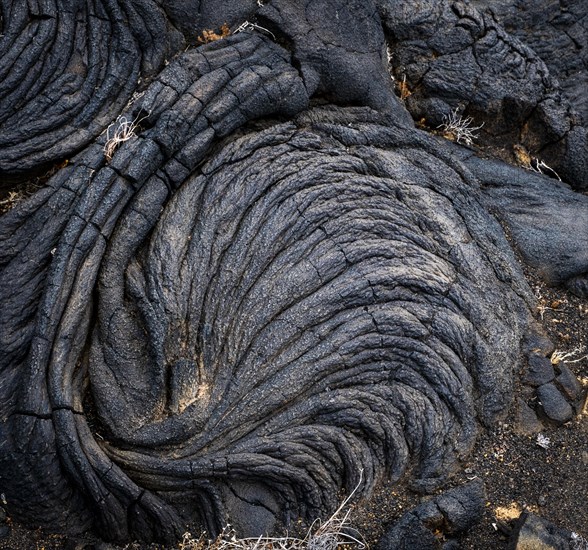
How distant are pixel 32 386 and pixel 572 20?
5682mm

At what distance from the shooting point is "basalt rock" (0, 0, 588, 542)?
4.59 m

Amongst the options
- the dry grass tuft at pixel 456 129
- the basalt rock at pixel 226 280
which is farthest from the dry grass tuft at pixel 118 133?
the dry grass tuft at pixel 456 129

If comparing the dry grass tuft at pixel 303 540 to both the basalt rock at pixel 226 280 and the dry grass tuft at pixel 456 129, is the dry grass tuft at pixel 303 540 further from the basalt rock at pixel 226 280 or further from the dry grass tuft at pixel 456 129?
the dry grass tuft at pixel 456 129

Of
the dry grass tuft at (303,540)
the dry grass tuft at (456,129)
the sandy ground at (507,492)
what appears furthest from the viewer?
the dry grass tuft at (456,129)

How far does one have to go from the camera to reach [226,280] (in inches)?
193

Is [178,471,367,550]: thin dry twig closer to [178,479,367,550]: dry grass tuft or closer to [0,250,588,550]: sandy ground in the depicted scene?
[178,479,367,550]: dry grass tuft

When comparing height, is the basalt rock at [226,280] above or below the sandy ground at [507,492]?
above

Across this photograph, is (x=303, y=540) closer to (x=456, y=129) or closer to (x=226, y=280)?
(x=226, y=280)

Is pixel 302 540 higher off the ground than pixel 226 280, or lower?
lower

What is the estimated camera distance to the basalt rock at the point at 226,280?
4590 mm

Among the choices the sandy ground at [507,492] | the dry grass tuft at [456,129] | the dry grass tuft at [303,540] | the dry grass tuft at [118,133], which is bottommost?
the sandy ground at [507,492]

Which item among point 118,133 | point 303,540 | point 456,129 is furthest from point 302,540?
point 456,129

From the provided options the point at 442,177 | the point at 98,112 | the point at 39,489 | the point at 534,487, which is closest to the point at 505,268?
the point at 442,177

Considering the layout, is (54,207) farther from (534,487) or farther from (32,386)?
(534,487)
